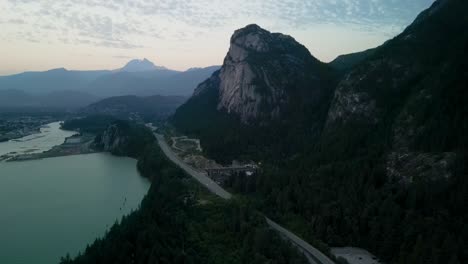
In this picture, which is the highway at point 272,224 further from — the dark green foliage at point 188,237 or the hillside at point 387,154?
the dark green foliage at point 188,237

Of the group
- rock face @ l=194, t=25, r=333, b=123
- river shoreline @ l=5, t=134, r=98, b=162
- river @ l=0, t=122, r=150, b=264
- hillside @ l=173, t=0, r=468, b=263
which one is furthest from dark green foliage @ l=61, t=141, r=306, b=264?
river shoreline @ l=5, t=134, r=98, b=162

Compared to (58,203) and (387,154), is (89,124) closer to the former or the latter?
(58,203)

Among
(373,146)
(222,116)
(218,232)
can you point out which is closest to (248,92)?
(222,116)

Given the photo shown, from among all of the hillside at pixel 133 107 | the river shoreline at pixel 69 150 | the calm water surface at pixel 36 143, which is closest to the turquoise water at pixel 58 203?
the river shoreline at pixel 69 150

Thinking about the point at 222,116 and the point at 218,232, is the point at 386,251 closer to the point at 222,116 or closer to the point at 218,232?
the point at 218,232

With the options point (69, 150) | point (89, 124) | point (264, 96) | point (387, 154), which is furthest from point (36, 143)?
point (387, 154)

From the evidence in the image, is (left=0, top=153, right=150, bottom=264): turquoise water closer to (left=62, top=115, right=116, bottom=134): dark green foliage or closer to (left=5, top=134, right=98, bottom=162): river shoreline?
(left=5, top=134, right=98, bottom=162): river shoreline
